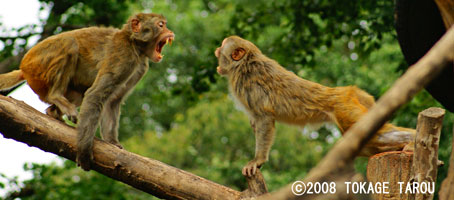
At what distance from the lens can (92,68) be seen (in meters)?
5.48

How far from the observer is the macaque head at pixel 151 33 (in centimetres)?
563

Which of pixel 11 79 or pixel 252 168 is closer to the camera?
pixel 252 168

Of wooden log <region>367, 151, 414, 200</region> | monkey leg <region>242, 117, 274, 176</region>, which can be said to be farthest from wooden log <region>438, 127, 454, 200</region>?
monkey leg <region>242, 117, 274, 176</region>

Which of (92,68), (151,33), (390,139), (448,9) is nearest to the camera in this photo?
(448,9)

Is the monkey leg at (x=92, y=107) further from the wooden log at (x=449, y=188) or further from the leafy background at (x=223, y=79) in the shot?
the wooden log at (x=449, y=188)

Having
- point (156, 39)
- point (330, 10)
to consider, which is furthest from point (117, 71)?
point (330, 10)

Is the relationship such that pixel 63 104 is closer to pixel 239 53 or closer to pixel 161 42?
pixel 161 42

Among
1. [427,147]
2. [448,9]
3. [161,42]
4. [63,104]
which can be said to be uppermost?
[448,9]

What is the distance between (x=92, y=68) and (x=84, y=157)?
117 cm

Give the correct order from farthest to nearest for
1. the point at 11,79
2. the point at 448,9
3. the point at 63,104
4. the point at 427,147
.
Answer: the point at 11,79 → the point at 63,104 → the point at 448,9 → the point at 427,147

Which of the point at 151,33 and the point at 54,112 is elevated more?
the point at 151,33

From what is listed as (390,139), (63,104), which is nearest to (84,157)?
(63,104)

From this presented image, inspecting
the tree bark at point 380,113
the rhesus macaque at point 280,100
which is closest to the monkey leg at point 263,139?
the rhesus macaque at point 280,100

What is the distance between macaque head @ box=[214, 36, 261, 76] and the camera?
18.7 feet
